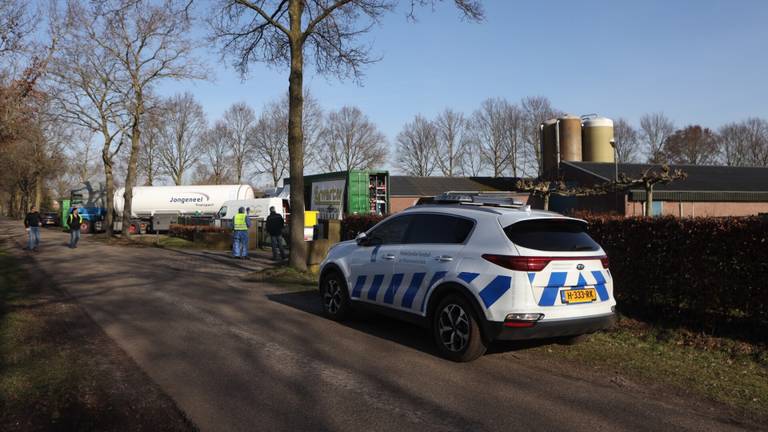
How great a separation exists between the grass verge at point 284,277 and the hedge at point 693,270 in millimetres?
6488

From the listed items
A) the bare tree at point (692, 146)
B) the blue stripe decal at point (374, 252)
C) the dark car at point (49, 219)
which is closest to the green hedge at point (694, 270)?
the blue stripe decal at point (374, 252)

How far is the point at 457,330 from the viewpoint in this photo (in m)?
6.02

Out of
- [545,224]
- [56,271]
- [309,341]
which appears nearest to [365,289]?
[309,341]

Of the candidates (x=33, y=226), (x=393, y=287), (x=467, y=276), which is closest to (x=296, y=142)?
(x=393, y=287)

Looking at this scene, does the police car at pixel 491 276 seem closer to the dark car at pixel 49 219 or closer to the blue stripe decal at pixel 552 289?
the blue stripe decal at pixel 552 289

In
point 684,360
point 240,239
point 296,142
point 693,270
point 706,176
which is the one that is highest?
point 706,176

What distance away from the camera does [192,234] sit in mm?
29906

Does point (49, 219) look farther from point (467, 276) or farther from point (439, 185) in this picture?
point (467, 276)

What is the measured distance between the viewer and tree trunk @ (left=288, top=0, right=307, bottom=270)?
45.0 feet

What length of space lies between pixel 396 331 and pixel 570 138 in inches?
1834

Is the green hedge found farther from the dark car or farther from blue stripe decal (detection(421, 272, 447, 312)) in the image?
the dark car

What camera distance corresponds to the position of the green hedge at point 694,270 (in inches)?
256

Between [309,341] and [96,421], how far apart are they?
295cm

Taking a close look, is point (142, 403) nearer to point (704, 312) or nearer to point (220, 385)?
Result: point (220, 385)
